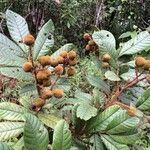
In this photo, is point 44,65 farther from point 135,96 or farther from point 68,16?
point 68,16

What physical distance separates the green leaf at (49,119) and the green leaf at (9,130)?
0.18ft

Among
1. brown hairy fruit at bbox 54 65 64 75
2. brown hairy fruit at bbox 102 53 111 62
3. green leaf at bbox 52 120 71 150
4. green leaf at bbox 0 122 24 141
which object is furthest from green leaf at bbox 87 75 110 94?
green leaf at bbox 52 120 71 150

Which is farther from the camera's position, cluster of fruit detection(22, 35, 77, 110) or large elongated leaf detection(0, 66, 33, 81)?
large elongated leaf detection(0, 66, 33, 81)

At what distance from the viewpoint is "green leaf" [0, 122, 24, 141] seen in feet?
3.32

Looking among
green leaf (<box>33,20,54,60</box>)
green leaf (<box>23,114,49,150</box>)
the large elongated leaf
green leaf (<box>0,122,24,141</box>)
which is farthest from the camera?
green leaf (<box>33,20,54,60</box>)

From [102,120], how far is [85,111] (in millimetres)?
50

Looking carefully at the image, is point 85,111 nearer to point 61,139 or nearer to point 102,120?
point 102,120

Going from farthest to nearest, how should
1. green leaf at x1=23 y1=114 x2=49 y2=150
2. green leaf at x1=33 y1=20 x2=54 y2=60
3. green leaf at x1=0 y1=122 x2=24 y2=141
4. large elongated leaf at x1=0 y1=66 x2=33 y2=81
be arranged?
green leaf at x1=33 y1=20 x2=54 y2=60 → large elongated leaf at x1=0 y1=66 x2=33 y2=81 → green leaf at x1=0 y1=122 x2=24 y2=141 → green leaf at x1=23 y1=114 x2=49 y2=150

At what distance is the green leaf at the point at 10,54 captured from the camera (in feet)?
3.76

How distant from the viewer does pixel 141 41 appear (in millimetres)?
1271

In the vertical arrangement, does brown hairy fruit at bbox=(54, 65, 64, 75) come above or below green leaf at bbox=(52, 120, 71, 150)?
below

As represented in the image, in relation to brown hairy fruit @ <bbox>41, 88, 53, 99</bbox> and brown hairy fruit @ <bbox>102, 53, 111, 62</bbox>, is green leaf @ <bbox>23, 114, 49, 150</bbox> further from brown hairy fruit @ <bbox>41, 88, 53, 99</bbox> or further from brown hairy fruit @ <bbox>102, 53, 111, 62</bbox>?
brown hairy fruit @ <bbox>102, 53, 111, 62</bbox>

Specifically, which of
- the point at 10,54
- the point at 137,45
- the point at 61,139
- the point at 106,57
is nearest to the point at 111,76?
the point at 106,57

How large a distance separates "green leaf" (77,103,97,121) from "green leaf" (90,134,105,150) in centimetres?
6
